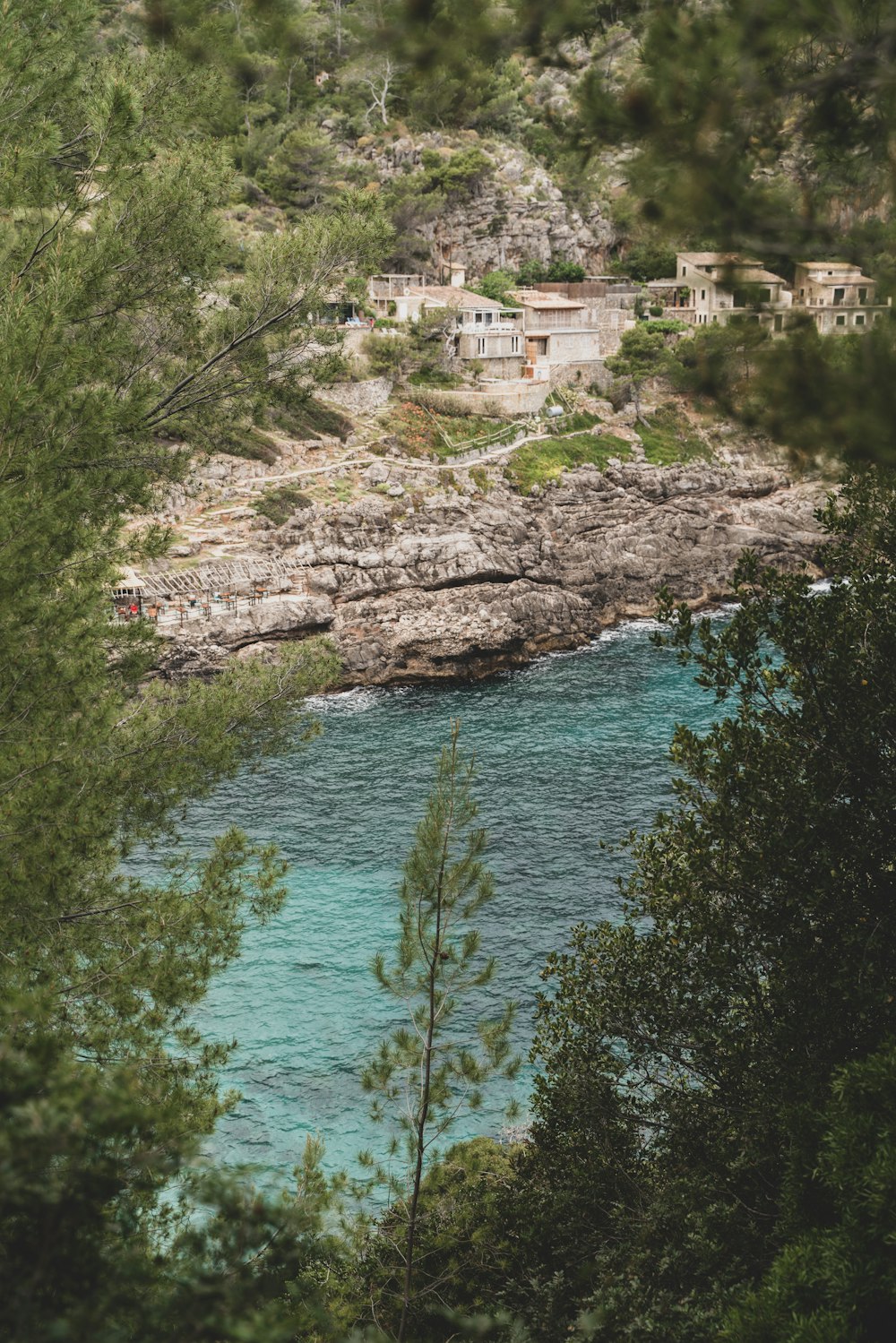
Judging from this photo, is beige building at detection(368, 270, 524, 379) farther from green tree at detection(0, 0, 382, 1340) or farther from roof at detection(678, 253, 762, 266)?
roof at detection(678, 253, 762, 266)

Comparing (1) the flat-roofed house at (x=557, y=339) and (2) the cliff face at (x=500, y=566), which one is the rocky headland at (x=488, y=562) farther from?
(1) the flat-roofed house at (x=557, y=339)

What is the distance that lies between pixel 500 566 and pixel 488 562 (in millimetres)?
490

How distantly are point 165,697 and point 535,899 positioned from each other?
14107 mm

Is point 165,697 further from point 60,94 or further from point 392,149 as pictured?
point 392,149

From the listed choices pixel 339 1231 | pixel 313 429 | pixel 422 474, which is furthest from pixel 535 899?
pixel 313 429

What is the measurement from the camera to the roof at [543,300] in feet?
213

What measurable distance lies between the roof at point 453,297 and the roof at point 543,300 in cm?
137

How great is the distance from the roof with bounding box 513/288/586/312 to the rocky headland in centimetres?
1627

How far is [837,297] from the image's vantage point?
628 cm

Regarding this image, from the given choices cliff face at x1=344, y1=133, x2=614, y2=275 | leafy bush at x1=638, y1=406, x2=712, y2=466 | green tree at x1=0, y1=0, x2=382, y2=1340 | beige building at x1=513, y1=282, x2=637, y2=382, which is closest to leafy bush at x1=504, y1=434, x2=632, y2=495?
leafy bush at x1=638, y1=406, x2=712, y2=466

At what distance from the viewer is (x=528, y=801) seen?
2958 cm

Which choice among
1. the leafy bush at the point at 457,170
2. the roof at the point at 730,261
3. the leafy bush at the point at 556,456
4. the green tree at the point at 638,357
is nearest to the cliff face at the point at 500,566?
the leafy bush at the point at 556,456

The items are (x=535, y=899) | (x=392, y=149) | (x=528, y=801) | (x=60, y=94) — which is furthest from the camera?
(x=392, y=149)

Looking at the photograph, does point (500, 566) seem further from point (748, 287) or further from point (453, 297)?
point (748, 287)
